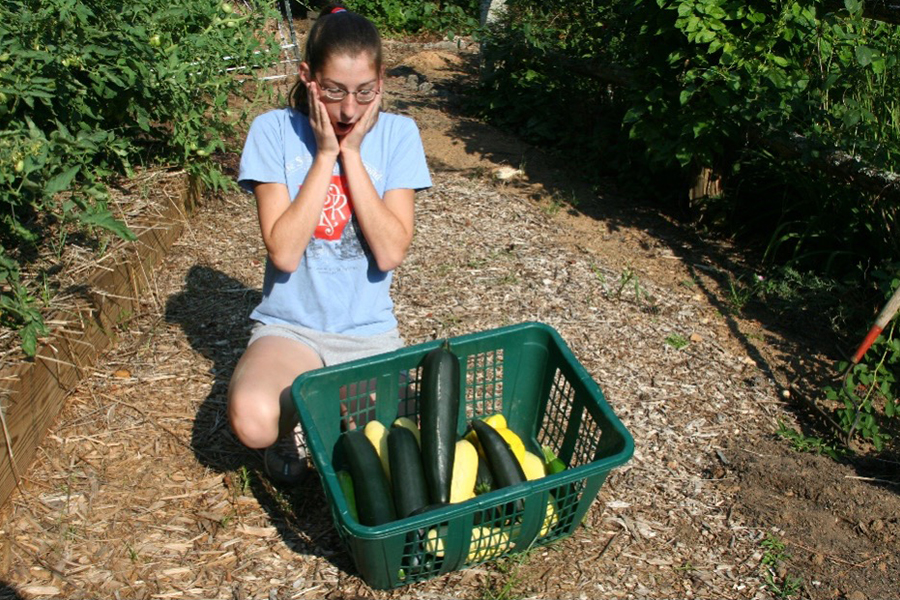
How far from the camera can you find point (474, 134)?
22.6ft

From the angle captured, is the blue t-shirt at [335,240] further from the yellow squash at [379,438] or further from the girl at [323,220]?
the yellow squash at [379,438]

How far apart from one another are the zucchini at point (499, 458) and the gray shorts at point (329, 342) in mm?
510

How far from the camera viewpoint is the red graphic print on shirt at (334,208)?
2.96m

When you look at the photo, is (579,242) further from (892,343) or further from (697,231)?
(892,343)

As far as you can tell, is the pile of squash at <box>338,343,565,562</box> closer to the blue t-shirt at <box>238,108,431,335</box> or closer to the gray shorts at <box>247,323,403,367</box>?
the gray shorts at <box>247,323,403,367</box>

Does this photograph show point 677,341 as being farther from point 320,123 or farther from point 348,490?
point 320,123

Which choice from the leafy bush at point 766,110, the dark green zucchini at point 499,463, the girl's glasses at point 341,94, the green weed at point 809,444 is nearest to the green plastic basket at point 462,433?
Result: the dark green zucchini at point 499,463

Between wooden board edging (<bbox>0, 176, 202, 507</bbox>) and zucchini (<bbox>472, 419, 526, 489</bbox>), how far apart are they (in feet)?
5.36

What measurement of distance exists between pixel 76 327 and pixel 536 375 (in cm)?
191

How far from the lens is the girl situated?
2740mm

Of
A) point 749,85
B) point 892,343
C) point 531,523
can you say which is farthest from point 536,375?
point 749,85

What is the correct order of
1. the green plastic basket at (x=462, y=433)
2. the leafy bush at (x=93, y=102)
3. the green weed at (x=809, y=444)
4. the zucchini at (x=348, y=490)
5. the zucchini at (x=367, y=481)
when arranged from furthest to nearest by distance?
the green weed at (x=809, y=444) → the leafy bush at (x=93, y=102) → the zucchini at (x=348, y=490) → the zucchini at (x=367, y=481) → the green plastic basket at (x=462, y=433)

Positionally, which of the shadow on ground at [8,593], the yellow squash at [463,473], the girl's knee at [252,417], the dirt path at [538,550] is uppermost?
the girl's knee at [252,417]

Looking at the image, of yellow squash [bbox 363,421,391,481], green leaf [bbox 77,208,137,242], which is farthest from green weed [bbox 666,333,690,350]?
green leaf [bbox 77,208,137,242]
